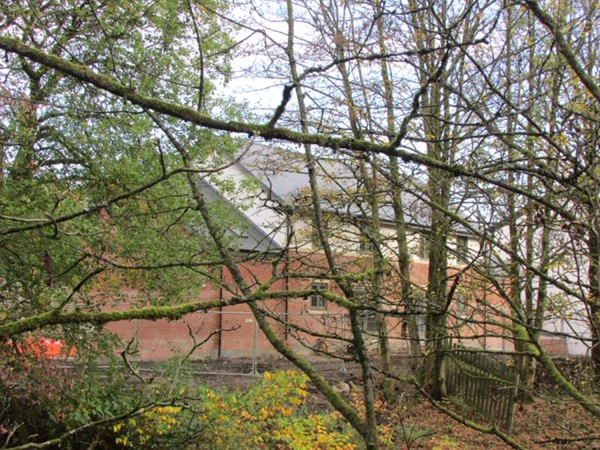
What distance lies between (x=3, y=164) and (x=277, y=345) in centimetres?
444

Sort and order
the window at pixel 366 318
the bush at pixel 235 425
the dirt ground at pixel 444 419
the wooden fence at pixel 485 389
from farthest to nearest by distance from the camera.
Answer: the wooden fence at pixel 485 389
the dirt ground at pixel 444 419
the bush at pixel 235 425
the window at pixel 366 318

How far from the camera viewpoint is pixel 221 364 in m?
15.1

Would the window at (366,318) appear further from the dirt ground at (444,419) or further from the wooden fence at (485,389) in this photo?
the wooden fence at (485,389)

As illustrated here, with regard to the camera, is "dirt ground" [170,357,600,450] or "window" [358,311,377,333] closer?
"window" [358,311,377,333]

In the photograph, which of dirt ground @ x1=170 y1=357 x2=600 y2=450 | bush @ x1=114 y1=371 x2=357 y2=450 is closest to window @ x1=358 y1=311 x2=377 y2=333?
bush @ x1=114 y1=371 x2=357 y2=450

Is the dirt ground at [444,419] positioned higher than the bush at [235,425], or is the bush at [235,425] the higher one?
the bush at [235,425]

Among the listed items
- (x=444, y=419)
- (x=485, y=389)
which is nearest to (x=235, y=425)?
(x=444, y=419)

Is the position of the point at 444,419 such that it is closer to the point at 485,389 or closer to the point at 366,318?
the point at 485,389

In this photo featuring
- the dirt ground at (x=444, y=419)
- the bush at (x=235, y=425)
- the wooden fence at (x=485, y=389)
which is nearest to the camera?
Result: the bush at (x=235, y=425)

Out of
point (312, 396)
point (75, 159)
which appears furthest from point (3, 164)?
point (312, 396)

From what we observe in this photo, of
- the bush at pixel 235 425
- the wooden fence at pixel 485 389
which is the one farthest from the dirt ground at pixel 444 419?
the bush at pixel 235 425

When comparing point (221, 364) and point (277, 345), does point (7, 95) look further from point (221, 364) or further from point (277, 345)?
point (221, 364)

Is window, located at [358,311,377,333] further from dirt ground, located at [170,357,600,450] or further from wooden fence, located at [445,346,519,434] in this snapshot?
wooden fence, located at [445,346,519,434]

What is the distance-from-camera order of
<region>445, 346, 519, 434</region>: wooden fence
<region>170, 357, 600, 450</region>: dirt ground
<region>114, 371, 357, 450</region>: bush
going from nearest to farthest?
<region>114, 371, 357, 450</region>: bush, <region>170, 357, 600, 450</region>: dirt ground, <region>445, 346, 519, 434</region>: wooden fence
